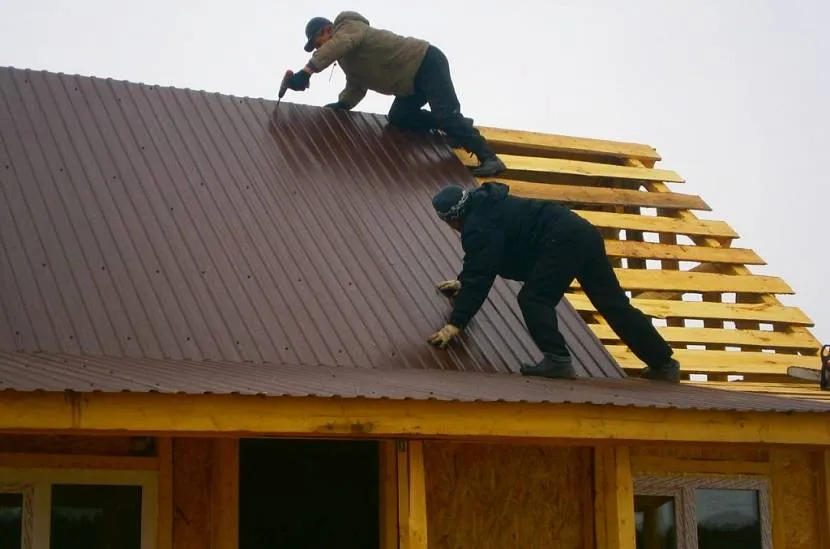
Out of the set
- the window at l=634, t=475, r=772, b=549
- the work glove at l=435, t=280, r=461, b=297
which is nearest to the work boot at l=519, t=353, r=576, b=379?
the window at l=634, t=475, r=772, b=549

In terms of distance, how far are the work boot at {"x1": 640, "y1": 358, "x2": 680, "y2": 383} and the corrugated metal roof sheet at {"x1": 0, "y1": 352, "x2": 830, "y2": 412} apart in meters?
0.57

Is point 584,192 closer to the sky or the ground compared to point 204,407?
closer to the sky

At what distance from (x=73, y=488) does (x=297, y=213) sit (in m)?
3.69

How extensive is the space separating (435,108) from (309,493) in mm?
4662

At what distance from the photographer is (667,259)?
1417 cm

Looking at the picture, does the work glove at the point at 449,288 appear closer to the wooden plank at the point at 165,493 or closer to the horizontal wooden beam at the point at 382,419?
the horizontal wooden beam at the point at 382,419

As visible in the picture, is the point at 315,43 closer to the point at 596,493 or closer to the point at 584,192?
the point at 584,192

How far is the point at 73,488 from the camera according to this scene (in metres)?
9.32

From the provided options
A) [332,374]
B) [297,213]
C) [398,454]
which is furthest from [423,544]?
[297,213]

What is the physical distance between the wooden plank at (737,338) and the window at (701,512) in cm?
194

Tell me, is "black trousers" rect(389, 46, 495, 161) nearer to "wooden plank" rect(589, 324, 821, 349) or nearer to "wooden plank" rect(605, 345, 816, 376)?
"wooden plank" rect(589, 324, 821, 349)

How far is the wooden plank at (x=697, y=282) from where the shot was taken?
13.6 metres

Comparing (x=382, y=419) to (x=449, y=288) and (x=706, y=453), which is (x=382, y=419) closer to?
(x=449, y=288)

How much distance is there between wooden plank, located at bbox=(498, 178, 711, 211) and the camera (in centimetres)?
1419
